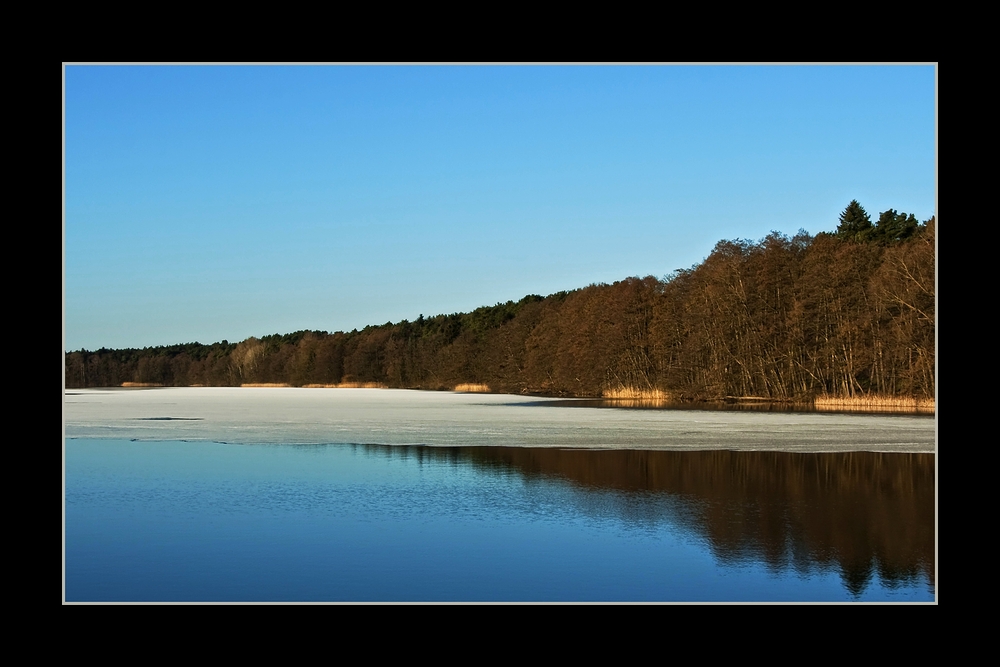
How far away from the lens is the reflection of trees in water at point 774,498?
9.50 metres

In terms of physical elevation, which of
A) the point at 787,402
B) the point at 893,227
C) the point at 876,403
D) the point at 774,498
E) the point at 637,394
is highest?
the point at 893,227

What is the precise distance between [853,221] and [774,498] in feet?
175

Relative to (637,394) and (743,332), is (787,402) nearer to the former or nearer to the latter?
(743,332)

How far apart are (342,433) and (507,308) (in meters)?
81.1

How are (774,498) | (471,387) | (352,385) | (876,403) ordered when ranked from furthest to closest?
(352,385)
(471,387)
(876,403)
(774,498)

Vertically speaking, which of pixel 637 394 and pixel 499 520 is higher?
pixel 499 520

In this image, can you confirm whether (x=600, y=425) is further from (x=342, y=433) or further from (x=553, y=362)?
(x=553, y=362)

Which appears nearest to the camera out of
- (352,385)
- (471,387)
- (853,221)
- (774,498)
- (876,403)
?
(774,498)

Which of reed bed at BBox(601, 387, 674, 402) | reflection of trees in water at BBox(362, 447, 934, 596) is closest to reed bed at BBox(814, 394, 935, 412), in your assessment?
reed bed at BBox(601, 387, 674, 402)

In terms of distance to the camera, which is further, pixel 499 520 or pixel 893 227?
pixel 893 227

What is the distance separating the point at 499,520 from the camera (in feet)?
37.3

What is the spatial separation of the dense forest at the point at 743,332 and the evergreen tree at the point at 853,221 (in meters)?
0.10

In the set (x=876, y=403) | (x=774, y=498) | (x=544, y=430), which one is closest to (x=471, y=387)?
(x=876, y=403)
